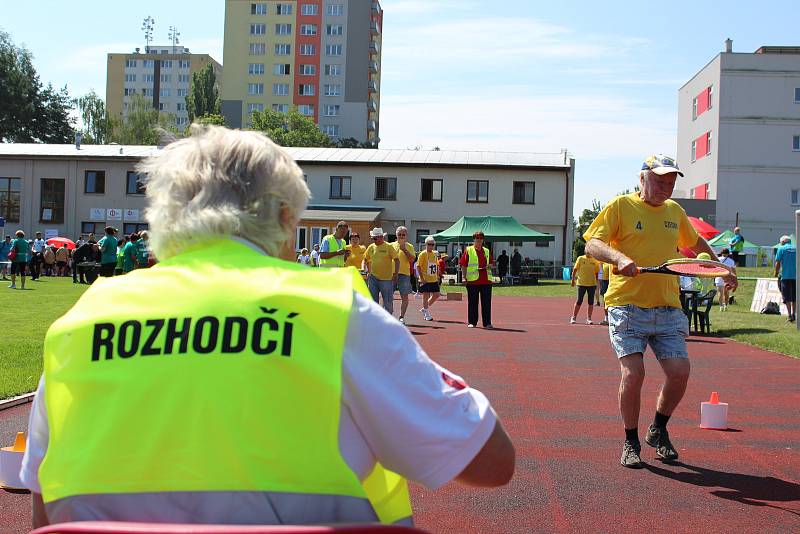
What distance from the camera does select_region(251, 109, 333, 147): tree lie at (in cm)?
8975

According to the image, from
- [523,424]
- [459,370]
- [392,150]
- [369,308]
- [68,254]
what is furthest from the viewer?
[392,150]

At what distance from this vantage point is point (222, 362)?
1.69 m

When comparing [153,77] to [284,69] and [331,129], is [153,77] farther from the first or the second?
[331,129]

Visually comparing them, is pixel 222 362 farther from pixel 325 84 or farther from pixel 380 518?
pixel 325 84

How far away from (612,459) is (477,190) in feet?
165

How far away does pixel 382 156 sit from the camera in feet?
192

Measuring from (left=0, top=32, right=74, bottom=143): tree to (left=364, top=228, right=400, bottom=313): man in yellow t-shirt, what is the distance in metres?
85.1

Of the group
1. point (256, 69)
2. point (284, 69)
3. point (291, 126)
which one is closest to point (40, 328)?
point (291, 126)

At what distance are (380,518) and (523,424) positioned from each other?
605 centimetres

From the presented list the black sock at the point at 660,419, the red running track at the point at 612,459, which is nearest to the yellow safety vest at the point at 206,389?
the red running track at the point at 612,459

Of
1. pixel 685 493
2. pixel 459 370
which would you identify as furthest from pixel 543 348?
pixel 685 493

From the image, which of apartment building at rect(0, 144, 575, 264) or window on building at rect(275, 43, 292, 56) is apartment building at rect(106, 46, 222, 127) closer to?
window on building at rect(275, 43, 292, 56)

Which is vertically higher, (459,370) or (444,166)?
(444,166)

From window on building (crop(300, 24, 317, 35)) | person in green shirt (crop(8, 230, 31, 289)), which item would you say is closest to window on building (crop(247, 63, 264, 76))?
window on building (crop(300, 24, 317, 35))
